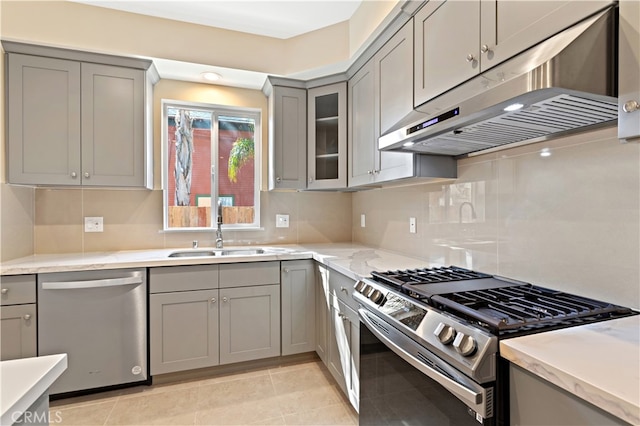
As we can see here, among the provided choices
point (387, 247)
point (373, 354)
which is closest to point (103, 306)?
point (373, 354)

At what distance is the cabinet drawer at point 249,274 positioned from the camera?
7.56 ft

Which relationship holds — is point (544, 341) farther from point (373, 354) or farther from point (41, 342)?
point (41, 342)

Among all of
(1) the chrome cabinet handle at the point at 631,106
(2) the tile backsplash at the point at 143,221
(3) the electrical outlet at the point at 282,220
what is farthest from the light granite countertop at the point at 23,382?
(3) the electrical outlet at the point at 282,220

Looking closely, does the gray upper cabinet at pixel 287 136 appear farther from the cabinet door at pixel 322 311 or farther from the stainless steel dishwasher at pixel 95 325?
the stainless steel dishwasher at pixel 95 325

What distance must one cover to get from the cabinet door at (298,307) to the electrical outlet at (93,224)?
156 cm

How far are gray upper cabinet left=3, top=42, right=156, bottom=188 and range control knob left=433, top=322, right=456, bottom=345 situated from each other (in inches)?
93.3

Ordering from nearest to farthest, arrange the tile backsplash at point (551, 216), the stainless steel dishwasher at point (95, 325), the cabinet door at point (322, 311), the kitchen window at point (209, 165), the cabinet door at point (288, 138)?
1. the tile backsplash at point (551, 216)
2. the stainless steel dishwasher at point (95, 325)
3. the cabinet door at point (322, 311)
4. the cabinet door at point (288, 138)
5. the kitchen window at point (209, 165)

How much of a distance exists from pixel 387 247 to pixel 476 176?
1.04 m

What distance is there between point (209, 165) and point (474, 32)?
7.91ft

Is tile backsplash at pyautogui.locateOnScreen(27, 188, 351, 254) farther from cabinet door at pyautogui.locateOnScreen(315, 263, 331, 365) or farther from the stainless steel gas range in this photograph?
the stainless steel gas range

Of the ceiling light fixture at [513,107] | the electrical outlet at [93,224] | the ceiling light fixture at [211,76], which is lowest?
the electrical outlet at [93,224]

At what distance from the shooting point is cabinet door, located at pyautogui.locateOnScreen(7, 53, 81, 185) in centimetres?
216

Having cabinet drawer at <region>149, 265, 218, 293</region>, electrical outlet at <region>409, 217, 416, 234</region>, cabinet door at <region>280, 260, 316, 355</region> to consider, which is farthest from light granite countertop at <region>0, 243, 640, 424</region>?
cabinet drawer at <region>149, 265, 218, 293</region>

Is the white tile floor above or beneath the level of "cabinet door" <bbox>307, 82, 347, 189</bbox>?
beneath
